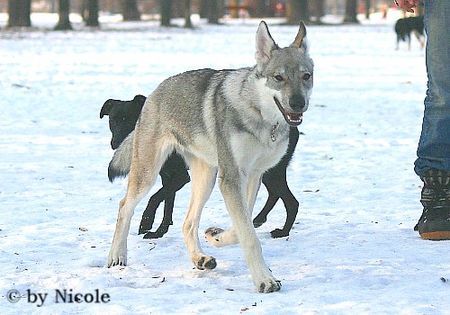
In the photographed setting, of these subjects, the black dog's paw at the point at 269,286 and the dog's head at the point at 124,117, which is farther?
the dog's head at the point at 124,117

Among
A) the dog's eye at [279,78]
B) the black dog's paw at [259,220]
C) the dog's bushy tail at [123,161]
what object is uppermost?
the dog's eye at [279,78]

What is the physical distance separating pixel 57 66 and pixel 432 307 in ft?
52.1

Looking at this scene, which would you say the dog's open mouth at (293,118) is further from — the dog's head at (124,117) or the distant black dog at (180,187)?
the dog's head at (124,117)

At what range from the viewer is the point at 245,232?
454 cm

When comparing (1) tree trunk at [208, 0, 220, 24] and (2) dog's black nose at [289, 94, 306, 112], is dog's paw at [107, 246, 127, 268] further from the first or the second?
(1) tree trunk at [208, 0, 220, 24]

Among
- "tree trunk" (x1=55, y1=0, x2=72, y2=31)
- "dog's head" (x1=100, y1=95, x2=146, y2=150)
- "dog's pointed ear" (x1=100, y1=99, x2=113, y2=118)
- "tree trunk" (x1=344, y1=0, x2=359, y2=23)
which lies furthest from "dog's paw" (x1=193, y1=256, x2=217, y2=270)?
"tree trunk" (x1=344, y1=0, x2=359, y2=23)

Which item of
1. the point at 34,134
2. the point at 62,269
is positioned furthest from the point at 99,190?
the point at 34,134

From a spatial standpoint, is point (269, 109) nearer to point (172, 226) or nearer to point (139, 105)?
point (172, 226)

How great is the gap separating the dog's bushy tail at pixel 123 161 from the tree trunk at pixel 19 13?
3508cm

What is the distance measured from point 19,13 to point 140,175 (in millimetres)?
36197

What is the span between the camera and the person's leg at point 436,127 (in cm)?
542

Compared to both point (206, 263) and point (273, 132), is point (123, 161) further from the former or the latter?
point (273, 132)

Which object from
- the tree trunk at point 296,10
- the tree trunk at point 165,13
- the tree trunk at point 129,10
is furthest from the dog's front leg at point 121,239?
the tree trunk at point 129,10

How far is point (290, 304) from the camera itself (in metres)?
4.10
